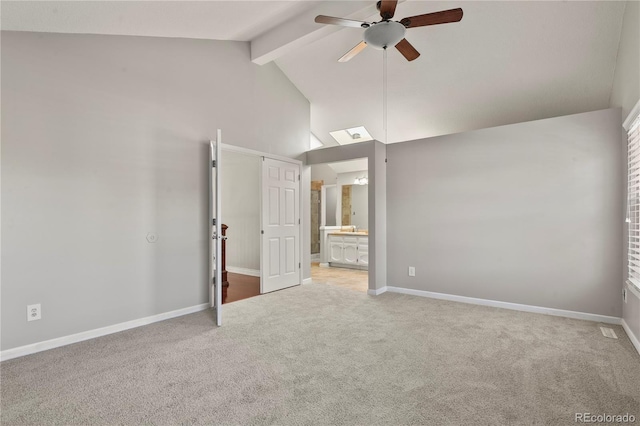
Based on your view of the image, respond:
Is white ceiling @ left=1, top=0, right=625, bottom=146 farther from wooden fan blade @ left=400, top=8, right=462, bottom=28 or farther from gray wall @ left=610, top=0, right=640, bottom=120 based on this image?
wooden fan blade @ left=400, top=8, right=462, bottom=28

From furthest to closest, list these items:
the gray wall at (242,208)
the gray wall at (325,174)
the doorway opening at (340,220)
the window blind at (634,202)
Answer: the gray wall at (325,174) → the doorway opening at (340,220) → the gray wall at (242,208) → the window blind at (634,202)

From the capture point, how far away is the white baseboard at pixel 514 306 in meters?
3.41

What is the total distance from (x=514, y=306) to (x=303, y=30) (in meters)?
4.13

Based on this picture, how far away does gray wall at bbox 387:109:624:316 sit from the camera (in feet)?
11.2

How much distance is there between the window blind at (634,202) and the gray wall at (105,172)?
167 inches

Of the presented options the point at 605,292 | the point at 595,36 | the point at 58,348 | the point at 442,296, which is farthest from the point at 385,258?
the point at 58,348

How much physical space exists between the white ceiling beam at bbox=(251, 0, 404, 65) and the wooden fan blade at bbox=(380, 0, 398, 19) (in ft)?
2.26

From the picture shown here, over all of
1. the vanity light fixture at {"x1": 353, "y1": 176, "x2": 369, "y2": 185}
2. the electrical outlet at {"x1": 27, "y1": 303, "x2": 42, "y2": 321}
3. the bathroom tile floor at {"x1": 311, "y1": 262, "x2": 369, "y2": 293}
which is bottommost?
the bathroom tile floor at {"x1": 311, "y1": 262, "x2": 369, "y2": 293}

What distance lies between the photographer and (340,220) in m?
7.80

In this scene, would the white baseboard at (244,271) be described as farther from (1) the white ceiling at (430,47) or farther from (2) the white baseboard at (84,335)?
(1) the white ceiling at (430,47)

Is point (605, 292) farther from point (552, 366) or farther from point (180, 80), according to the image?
point (180, 80)

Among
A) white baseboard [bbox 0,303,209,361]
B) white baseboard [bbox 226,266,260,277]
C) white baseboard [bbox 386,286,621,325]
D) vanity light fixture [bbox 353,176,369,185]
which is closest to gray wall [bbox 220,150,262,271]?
white baseboard [bbox 226,266,260,277]

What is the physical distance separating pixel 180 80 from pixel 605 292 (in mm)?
5207

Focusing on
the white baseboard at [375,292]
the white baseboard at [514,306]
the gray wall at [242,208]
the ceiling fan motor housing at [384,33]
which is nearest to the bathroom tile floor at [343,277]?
the white baseboard at [375,292]
